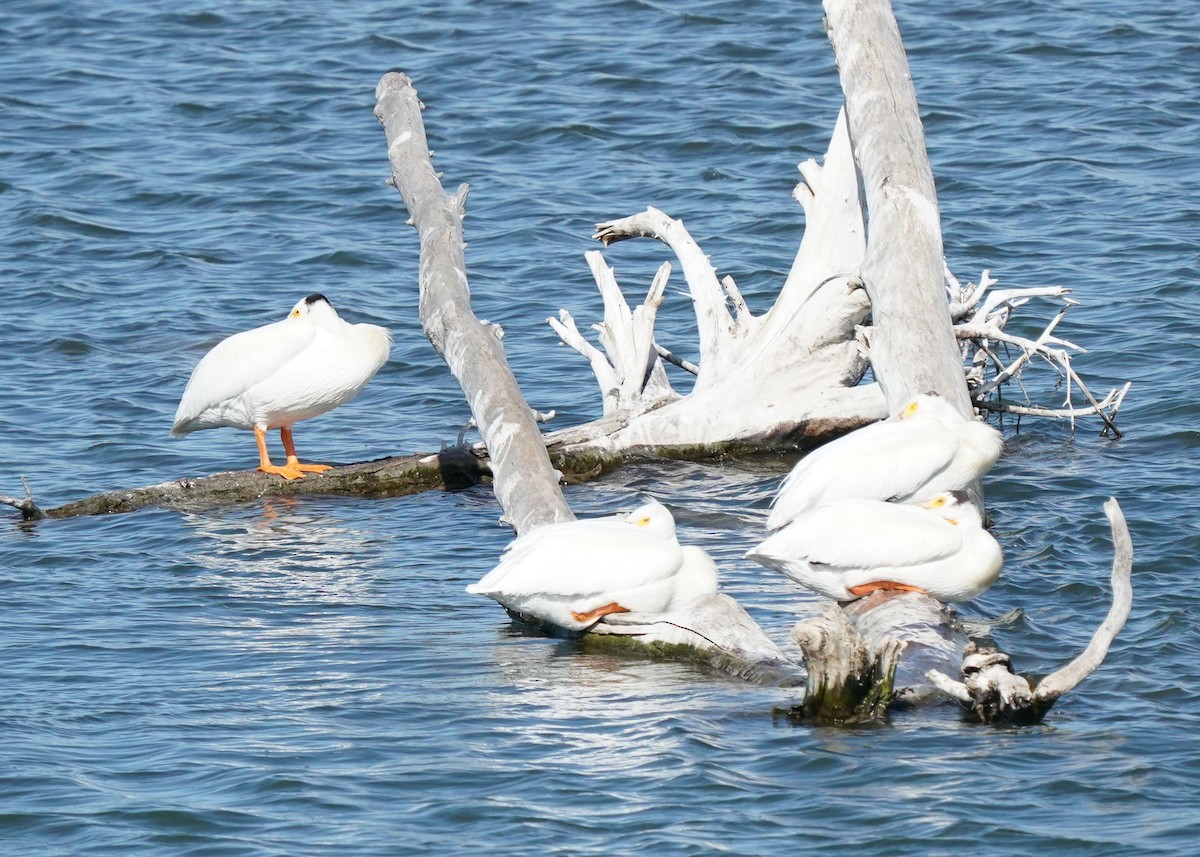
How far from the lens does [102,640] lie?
7.60 m

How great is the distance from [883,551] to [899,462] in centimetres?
87

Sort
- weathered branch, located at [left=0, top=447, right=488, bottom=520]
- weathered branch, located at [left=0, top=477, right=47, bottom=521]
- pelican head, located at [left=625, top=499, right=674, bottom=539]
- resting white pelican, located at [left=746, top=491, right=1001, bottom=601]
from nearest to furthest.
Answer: resting white pelican, located at [left=746, top=491, right=1001, bottom=601] → pelican head, located at [left=625, top=499, right=674, bottom=539] → weathered branch, located at [left=0, top=477, right=47, bottom=521] → weathered branch, located at [left=0, top=447, right=488, bottom=520]

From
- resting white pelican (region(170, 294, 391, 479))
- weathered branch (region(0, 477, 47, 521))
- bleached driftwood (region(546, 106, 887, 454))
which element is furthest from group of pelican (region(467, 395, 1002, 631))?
weathered branch (region(0, 477, 47, 521))

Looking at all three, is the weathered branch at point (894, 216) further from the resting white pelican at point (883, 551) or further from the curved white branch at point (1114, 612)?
the curved white branch at point (1114, 612)

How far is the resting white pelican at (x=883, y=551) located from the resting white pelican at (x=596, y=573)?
0.33m

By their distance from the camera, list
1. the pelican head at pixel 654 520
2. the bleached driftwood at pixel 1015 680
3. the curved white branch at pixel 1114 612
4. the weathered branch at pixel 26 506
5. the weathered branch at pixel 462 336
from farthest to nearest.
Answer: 1. the weathered branch at pixel 26 506
2. the weathered branch at pixel 462 336
3. the pelican head at pixel 654 520
4. the bleached driftwood at pixel 1015 680
5. the curved white branch at pixel 1114 612

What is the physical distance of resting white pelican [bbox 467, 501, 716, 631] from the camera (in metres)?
6.82

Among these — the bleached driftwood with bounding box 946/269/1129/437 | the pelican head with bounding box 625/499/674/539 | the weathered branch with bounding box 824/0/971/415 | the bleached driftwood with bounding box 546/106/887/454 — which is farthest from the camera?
the bleached driftwood with bounding box 546/106/887/454

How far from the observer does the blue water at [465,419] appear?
18.9ft

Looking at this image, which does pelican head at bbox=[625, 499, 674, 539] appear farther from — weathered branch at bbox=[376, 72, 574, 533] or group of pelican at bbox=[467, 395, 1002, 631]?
weathered branch at bbox=[376, 72, 574, 533]

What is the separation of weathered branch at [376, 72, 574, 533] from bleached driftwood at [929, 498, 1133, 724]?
2.30m

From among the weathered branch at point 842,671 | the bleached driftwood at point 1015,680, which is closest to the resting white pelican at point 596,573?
the weathered branch at point 842,671

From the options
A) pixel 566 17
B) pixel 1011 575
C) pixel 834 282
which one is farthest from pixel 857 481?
pixel 566 17

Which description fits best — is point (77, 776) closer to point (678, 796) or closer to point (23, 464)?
point (678, 796)
